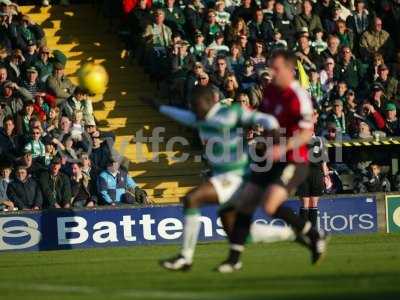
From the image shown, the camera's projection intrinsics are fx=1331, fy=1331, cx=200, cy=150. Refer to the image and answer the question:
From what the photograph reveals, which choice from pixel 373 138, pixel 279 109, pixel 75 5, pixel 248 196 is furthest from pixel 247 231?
pixel 75 5

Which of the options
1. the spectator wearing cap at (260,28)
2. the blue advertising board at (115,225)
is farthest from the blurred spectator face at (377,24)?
the blue advertising board at (115,225)

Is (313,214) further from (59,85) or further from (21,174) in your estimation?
(59,85)

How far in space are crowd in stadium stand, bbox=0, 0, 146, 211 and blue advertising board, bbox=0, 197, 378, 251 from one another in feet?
1.51

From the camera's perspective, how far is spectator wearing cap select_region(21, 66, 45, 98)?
24.2 meters

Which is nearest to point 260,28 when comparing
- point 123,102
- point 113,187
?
point 123,102

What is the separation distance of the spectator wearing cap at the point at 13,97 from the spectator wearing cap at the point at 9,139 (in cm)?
39

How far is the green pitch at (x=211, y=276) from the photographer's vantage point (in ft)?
40.3

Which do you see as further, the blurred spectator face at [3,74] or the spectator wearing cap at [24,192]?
the blurred spectator face at [3,74]

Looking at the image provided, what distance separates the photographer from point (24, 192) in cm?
2248

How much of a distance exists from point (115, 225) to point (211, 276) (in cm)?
859

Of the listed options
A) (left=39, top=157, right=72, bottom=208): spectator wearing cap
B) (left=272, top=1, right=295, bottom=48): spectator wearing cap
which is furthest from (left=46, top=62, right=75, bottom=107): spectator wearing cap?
(left=272, top=1, right=295, bottom=48): spectator wearing cap

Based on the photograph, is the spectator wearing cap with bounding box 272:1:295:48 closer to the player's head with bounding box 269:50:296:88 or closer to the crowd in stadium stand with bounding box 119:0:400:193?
the crowd in stadium stand with bounding box 119:0:400:193

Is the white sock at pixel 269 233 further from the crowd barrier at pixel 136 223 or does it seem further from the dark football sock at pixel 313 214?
the crowd barrier at pixel 136 223

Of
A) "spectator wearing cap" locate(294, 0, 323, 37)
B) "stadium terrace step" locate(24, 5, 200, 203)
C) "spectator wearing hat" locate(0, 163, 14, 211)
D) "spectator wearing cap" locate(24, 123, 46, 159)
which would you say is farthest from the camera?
"spectator wearing cap" locate(294, 0, 323, 37)
